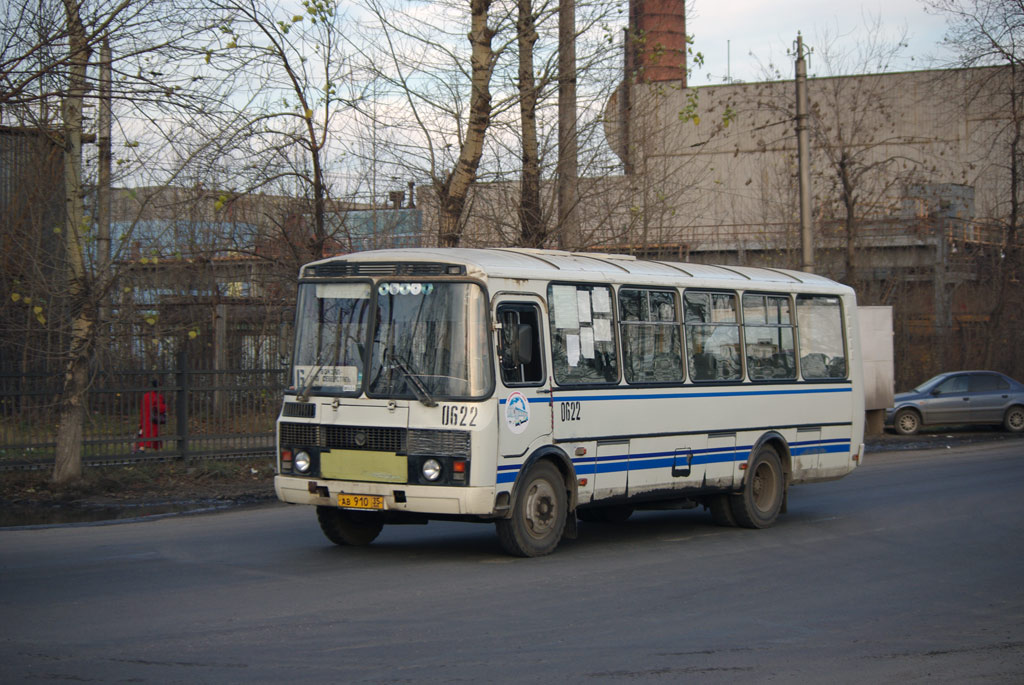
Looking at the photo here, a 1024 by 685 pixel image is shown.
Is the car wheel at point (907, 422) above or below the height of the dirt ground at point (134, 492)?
above

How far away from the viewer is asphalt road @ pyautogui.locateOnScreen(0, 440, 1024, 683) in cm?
670

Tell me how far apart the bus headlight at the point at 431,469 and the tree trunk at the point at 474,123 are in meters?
9.02

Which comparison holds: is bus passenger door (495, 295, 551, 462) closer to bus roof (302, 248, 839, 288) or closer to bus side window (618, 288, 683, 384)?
bus roof (302, 248, 839, 288)

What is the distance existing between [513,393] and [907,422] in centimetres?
2082

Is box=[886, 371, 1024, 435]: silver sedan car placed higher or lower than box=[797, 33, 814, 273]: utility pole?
lower

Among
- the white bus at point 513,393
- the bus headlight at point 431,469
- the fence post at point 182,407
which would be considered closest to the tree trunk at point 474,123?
the fence post at point 182,407

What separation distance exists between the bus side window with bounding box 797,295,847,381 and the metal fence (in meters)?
9.41

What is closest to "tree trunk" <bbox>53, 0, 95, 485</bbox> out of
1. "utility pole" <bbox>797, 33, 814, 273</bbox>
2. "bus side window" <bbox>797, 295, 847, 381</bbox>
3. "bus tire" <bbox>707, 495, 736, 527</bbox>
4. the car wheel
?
"bus tire" <bbox>707, 495, 736, 527</bbox>

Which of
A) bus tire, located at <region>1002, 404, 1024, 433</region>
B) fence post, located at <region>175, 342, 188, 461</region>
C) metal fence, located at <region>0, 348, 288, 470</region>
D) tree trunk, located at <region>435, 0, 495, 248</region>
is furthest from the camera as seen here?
bus tire, located at <region>1002, 404, 1024, 433</region>

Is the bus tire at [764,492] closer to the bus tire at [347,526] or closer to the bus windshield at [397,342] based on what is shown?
the bus tire at [347,526]

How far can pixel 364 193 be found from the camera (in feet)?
66.5

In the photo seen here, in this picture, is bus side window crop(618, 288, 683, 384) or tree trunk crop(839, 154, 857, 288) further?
tree trunk crop(839, 154, 857, 288)

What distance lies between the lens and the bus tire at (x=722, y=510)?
1329 cm

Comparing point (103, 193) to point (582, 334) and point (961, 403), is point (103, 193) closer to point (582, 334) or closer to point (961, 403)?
point (582, 334)
